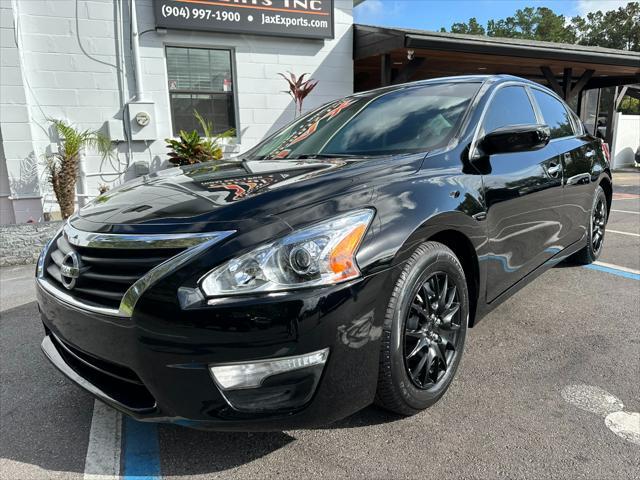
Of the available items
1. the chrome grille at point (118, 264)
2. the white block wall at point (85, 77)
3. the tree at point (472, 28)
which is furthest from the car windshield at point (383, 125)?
the tree at point (472, 28)

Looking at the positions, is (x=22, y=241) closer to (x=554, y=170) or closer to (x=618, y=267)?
(x=554, y=170)

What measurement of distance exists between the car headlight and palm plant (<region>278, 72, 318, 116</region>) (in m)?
7.04

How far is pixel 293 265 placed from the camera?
1.77 metres

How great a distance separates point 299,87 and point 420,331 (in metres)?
7.04

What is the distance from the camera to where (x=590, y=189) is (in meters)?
4.27

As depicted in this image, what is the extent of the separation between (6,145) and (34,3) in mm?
2101

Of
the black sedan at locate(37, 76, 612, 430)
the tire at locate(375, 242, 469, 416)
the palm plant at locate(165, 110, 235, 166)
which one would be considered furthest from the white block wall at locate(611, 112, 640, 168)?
the tire at locate(375, 242, 469, 416)

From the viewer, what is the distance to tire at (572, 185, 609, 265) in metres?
4.57

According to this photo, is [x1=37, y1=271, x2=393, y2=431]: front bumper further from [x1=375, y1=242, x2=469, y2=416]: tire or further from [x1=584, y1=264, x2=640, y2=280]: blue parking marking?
[x1=584, y1=264, x2=640, y2=280]: blue parking marking

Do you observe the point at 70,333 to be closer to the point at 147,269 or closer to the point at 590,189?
the point at 147,269

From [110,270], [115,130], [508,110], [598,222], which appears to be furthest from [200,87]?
[110,270]

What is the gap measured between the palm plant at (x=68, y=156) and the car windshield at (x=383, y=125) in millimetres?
3976

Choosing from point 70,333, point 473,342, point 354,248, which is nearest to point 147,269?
point 70,333

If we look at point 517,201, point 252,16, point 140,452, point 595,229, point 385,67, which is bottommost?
point 140,452
